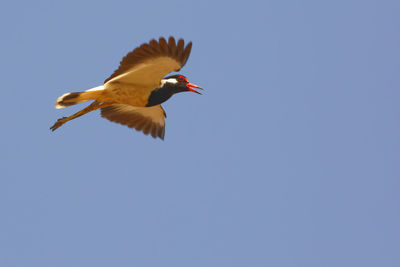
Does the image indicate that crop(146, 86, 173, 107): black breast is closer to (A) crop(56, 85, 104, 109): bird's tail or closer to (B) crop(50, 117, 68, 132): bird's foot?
(A) crop(56, 85, 104, 109): bird's tail

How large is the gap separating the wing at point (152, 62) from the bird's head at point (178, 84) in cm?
24

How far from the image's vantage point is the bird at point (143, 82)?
30.4ft

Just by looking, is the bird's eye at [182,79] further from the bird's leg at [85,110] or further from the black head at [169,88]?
the bird's leg at [85,110]

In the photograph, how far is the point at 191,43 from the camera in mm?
9336

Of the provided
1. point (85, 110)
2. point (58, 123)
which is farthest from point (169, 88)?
point (58, 123)

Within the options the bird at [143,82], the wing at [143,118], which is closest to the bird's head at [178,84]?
the bird at [143,82]

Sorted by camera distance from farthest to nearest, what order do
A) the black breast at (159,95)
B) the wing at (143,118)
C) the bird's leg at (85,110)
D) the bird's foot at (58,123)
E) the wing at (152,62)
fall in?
the wing at (143,118) → the bird's foot at (58,123) → the bird's leg at (85,110) → the black breast at (159,95) → the wing at (152,62)

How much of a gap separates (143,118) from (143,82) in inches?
73.3

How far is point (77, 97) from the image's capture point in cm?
977

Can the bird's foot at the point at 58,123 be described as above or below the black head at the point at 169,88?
below

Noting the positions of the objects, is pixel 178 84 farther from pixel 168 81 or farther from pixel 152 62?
pixel 152 62

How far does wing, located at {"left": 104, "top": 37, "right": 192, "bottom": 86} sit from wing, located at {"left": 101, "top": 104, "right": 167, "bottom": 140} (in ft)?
5.05

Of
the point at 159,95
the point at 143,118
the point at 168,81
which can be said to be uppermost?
the point at 168,81

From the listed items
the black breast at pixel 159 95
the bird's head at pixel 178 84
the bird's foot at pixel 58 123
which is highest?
the bird's head at pixel 178 84
